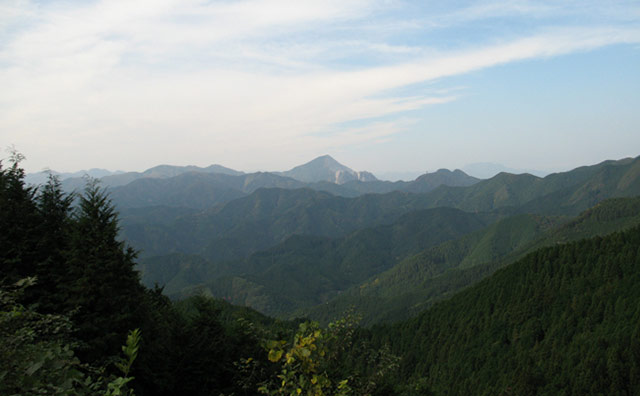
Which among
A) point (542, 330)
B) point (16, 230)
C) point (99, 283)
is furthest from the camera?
point (542, 330)

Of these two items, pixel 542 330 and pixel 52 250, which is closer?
pixel 52 250

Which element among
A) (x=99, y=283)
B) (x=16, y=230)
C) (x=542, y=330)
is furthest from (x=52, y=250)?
(x=542, y=330)

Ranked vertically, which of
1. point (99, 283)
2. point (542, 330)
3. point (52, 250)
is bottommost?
point (542, 330)

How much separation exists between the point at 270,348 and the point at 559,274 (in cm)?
16095

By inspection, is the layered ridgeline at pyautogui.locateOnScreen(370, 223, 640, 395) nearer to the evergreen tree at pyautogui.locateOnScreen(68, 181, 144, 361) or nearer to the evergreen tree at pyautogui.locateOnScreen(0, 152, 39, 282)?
the evergreen tree at pyautogui.locateOnScreen(68, 181, 144, 361)

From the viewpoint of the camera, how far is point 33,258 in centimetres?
2628

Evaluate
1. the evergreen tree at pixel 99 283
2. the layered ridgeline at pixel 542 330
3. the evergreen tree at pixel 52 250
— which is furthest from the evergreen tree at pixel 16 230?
the layered ridgeline at pixel 542 330

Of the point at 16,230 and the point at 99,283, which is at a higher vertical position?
the point at 16,230

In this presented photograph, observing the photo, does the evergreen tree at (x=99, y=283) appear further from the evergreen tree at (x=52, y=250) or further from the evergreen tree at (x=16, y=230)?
the evergreen tree at (x=16, y=230)

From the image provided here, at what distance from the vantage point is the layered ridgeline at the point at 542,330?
305ft

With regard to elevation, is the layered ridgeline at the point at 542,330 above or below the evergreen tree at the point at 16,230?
below

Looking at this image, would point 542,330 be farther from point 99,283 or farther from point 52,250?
point 52,250

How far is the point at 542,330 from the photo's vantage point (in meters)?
123

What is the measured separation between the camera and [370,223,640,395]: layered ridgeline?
305 ft
